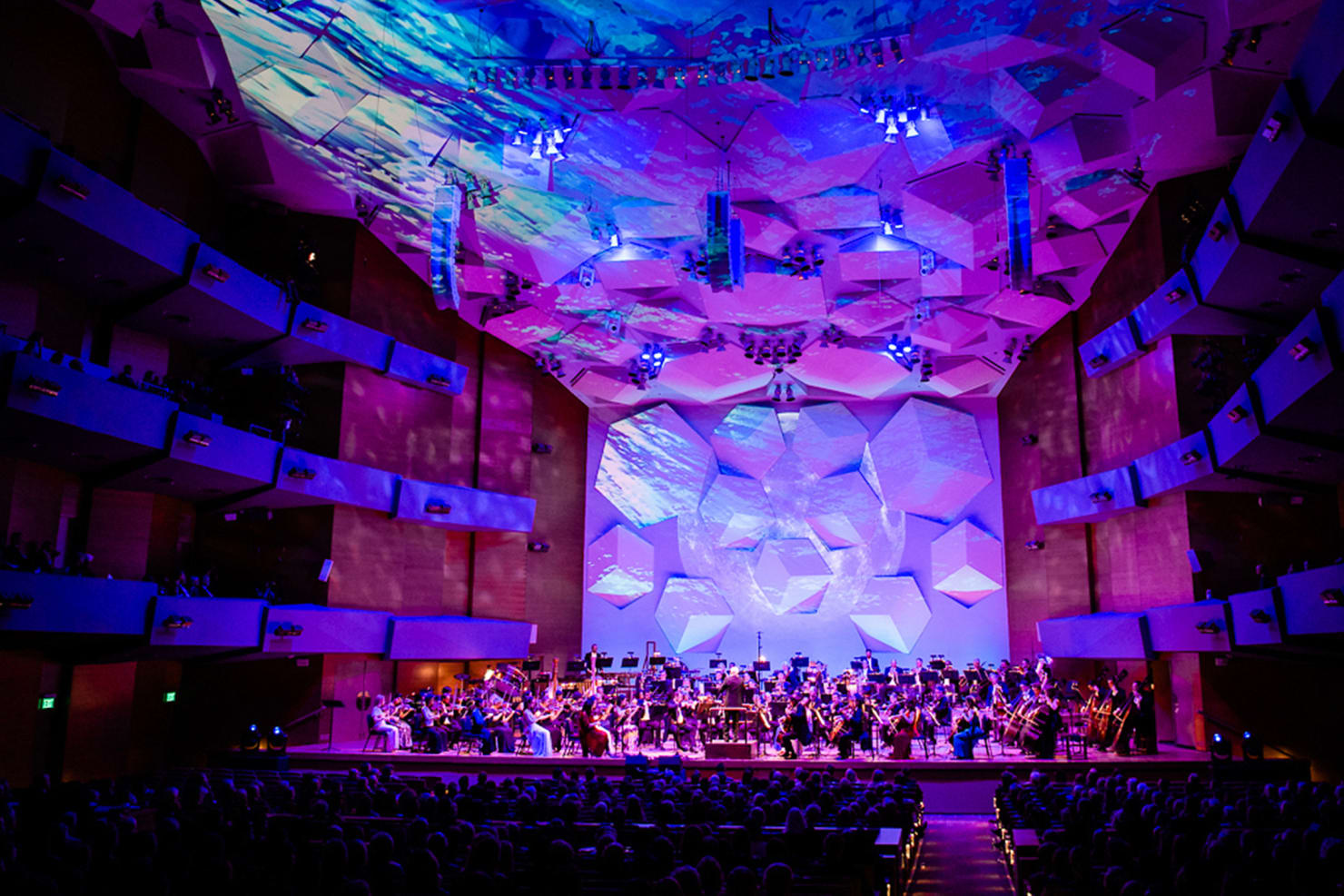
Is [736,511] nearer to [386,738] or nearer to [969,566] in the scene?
[969,566]

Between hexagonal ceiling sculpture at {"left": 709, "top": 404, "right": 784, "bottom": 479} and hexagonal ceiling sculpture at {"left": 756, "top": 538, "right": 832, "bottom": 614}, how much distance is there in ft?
8.19

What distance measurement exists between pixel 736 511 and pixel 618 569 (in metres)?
4.17

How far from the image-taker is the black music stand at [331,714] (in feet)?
68.1

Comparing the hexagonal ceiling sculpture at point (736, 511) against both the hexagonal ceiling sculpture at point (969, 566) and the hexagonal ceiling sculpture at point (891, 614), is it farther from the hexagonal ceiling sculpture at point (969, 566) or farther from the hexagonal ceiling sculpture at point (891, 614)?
the hexagonal ceiling sculpture at point (969, 566)

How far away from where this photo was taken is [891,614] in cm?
3044

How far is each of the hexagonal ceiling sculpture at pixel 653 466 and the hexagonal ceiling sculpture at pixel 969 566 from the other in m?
7.84

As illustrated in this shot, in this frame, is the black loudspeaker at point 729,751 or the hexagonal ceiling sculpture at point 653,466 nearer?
the black loudspeaker at point 729,751

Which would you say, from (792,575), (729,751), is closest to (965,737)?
(729,751)

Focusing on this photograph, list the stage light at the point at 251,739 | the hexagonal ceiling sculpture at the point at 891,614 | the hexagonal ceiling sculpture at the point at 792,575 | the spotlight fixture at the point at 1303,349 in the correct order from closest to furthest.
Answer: the spotlight fixture at the point at 1303,349 < the stage light at the point at 251,739 < the hexagonal ceiling sculpture at the point at 891,614 < the hexagonal ceiling sculpture at the point at 792,575

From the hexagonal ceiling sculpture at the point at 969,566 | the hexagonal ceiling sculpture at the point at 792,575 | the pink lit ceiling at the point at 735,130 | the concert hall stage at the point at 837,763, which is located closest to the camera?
the pink lit ceiling at the point at 735,130

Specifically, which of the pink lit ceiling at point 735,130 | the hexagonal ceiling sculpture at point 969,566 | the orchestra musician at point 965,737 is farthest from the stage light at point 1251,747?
the hexagonal ceiling sculpture at point 969,566

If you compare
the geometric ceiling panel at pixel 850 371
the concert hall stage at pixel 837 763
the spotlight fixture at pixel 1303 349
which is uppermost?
the geometric ceiling panel at pixel 850 371

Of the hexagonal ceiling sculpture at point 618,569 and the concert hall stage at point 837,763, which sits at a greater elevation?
the hexagonal ceiling sculpture at point 618,569

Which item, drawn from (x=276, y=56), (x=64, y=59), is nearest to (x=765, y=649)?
(x=276, y=56)
